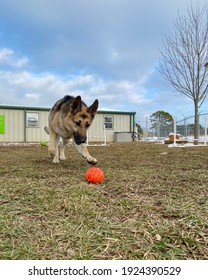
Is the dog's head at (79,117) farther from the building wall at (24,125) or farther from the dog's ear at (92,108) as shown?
A: the building wall at (24,125)

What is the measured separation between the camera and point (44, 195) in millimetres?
2609

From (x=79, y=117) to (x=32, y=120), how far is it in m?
24.3

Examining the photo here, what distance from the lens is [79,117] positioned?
531 centimetres

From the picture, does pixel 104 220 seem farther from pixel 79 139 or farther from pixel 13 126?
pixel 13 126

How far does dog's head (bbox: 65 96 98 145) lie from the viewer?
17.0 ft

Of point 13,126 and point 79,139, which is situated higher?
point 13,126

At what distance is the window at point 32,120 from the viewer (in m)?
28.2

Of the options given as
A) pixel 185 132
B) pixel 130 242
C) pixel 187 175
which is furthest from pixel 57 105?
pixel 185 132

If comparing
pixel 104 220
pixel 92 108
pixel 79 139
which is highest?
pixel 92 108

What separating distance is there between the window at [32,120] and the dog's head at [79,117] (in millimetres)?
23956

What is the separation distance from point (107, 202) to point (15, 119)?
1060 inches

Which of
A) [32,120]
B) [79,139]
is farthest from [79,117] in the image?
[32,120]

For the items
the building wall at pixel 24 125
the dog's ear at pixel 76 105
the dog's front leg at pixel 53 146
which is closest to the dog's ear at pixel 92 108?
the dog's ear at pixel 76 105
